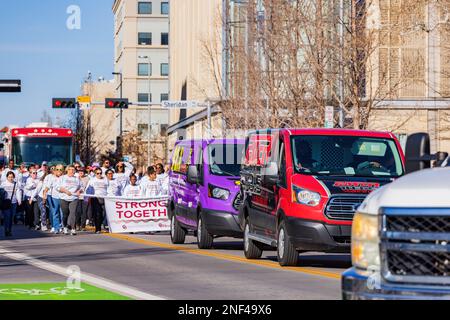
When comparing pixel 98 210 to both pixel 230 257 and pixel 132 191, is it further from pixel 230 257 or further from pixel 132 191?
pixel 230 257

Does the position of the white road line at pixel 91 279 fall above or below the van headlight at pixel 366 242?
below

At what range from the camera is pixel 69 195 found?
3394 cm

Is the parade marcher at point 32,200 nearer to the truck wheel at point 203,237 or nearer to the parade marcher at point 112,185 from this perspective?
the parade marcher at point 112,185

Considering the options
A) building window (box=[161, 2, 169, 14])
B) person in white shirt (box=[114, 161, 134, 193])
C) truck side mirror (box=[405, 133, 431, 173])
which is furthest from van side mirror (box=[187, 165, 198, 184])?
building window (box=[161, 2, 169, 14])

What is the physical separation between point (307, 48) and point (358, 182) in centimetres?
2352

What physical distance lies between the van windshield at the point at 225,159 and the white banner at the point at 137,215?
29.0ft

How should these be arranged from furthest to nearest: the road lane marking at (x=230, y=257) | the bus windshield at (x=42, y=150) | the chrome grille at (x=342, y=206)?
the bus windshield at (x=42, y=150), the chrome grille at (x=342, y=206), the road lane marking at (x=230, y=257)

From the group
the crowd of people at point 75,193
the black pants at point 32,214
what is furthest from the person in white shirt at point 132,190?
the black pants at point 32,214

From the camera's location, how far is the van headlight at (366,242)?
8.45 m

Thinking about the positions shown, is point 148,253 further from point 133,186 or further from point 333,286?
point 133,186

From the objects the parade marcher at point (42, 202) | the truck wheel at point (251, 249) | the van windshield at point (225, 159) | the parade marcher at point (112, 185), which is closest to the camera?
the truck wheel at point (251, 249)

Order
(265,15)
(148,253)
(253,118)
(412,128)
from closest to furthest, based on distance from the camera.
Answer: (148,253) → (265,15) → (253,118) → (412,128)

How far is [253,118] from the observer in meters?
50.1

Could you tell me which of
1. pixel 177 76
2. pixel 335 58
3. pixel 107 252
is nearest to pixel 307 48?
pixel 335 58
